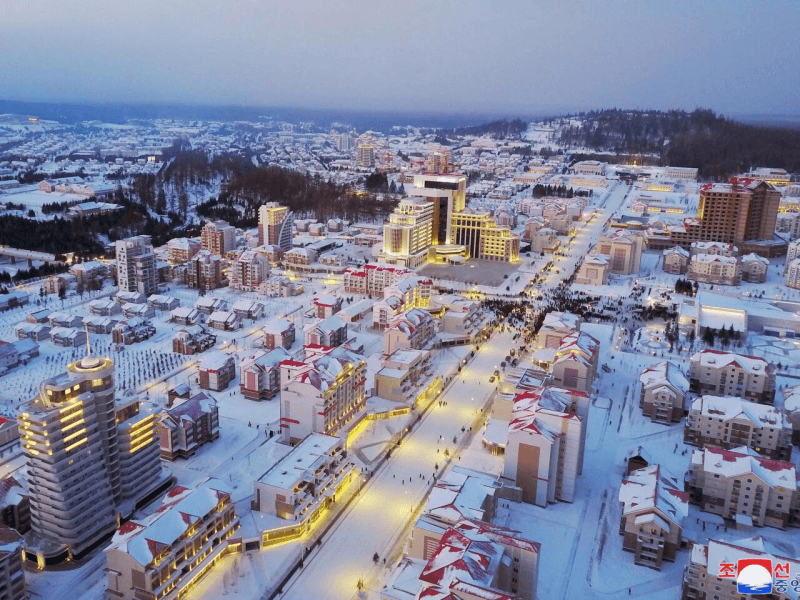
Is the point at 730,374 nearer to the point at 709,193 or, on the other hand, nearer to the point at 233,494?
the point at 233,494

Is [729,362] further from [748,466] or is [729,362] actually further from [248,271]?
[248,271]

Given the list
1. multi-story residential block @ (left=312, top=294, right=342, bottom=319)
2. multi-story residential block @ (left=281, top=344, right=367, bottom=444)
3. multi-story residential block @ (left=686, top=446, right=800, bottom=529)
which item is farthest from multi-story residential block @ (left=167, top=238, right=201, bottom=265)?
multi-story residential block @ (left=686, top=446, right=800, bottom=529)

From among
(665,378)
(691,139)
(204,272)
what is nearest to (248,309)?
(204,272)

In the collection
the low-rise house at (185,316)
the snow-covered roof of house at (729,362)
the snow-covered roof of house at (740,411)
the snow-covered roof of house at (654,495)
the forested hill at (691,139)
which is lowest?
the low-rise house at (185,316)

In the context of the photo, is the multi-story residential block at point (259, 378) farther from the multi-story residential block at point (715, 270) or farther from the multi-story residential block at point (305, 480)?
the multi-story residential block at point (715, 270)

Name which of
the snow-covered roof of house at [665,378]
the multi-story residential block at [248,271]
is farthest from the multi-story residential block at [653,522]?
the multi-story residential block at [248,271]

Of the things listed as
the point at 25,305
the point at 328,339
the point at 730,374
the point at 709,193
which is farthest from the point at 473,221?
the point at 25,305
